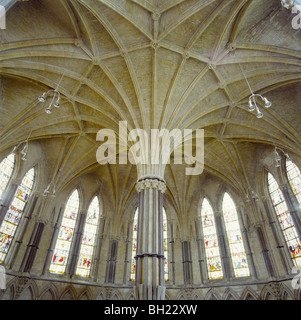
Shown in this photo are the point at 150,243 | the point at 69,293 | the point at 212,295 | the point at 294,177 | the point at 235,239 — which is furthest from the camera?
the point at 235,239

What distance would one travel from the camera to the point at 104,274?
16812 mm

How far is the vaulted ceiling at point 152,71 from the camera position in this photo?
1123 centimetres

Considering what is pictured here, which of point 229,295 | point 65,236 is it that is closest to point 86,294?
point 65,236

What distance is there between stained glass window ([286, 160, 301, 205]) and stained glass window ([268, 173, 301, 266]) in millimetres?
1015

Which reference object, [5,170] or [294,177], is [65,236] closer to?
[5,170]

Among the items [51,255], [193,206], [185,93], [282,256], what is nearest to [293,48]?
[185,93]

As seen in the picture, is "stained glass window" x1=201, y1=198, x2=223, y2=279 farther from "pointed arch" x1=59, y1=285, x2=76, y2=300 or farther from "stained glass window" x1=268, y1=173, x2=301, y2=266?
"pointed arch" x1=59, y1=285, x2=76, y2=300

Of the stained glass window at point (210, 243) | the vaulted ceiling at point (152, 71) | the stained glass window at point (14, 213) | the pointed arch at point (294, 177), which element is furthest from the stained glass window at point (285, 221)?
the stained glass window at point (14, 213)

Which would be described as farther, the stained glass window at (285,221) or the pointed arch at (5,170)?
the pointed arch at (5,170)

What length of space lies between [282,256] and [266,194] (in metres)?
4.02

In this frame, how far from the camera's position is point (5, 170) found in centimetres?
1489

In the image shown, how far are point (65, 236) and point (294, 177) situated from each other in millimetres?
15719

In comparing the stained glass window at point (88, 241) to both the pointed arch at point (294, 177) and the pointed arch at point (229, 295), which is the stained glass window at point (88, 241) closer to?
the pointed arch at point (229, 295)

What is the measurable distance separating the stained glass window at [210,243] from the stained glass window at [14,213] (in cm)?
1293
